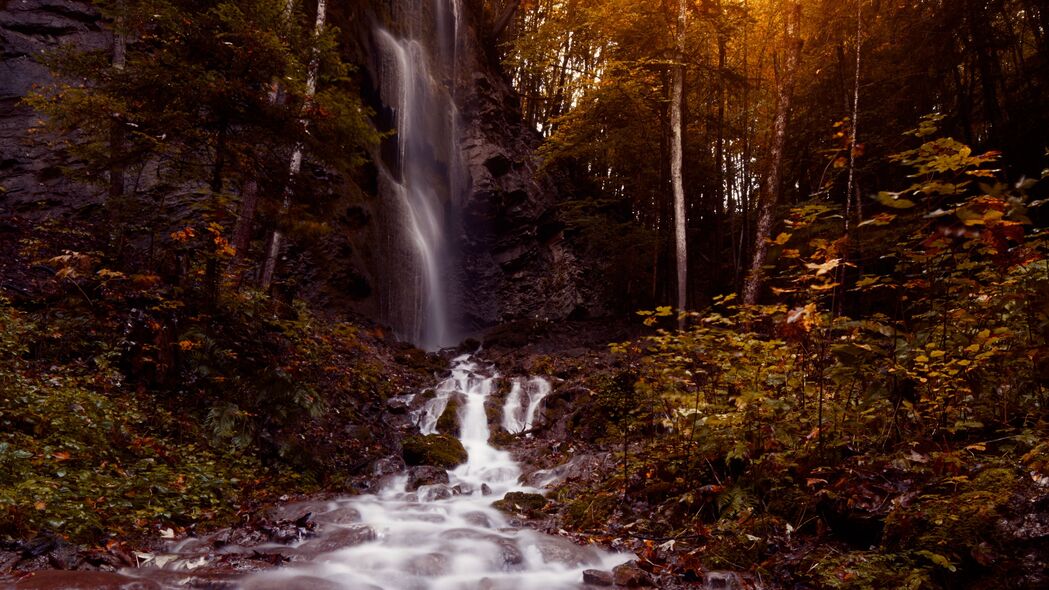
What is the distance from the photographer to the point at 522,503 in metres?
7.31

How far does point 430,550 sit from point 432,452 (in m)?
3.64

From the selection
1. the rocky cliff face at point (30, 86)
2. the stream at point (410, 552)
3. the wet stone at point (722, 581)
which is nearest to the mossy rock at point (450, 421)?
the stream at point (410, 552)

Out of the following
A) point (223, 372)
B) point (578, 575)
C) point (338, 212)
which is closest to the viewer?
point (578, 575)

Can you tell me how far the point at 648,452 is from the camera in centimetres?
643

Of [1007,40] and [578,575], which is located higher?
[1007,40]

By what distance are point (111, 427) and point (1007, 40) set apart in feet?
57.4

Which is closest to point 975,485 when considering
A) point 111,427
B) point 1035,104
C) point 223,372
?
point 111,427

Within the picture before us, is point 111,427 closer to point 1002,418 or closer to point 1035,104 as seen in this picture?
point 1002,418

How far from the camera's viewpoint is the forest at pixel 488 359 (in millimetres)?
3984

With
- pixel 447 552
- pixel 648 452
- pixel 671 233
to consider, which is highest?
pixel 671 233

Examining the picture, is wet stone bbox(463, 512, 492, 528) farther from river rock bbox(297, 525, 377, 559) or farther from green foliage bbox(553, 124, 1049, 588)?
green foliage bbox(553, 124, 1049, 588)

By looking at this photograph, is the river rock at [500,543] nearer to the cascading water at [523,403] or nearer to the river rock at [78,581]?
the river rock at [78,581]

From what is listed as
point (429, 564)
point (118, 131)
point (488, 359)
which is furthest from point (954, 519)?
point (488, 359)

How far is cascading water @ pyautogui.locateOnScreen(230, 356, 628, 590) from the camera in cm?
488
